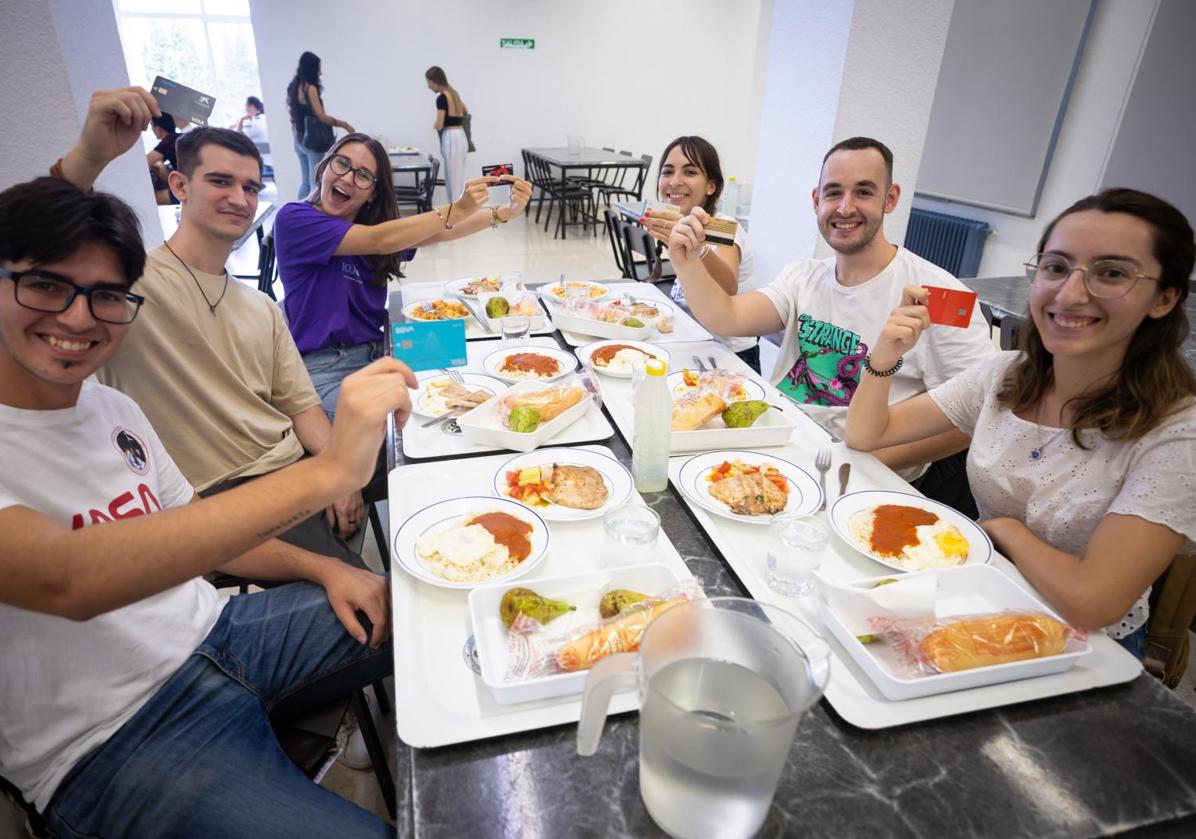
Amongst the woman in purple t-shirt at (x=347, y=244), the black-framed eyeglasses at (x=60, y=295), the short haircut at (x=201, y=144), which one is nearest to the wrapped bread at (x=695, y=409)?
the black-framed eyeglasses at (x=60, y=295)

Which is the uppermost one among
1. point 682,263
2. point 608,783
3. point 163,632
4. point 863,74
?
point 863,74

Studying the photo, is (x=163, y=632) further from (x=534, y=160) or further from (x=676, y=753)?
(x=534, y=160)

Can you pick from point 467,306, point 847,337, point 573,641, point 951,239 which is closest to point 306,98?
point 467,306

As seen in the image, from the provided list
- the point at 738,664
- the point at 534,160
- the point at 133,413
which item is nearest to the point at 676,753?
the point at 738,664

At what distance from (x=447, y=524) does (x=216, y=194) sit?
1.28m

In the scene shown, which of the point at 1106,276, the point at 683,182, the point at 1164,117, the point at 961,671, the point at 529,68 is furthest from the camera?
the point at 529,68

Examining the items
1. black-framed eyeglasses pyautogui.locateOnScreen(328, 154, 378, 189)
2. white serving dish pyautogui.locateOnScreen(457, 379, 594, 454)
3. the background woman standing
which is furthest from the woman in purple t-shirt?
the background woman standing

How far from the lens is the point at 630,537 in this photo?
3.76 feet

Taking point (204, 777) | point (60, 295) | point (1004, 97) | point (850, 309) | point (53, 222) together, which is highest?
point (1004, 97)

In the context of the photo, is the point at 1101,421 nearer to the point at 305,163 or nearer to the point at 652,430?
the point at 652,430

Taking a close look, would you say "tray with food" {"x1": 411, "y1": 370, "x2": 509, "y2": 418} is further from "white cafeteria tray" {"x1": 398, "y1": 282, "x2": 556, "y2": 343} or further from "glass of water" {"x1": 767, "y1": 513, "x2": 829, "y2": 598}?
"glass of water" {"x1": 767, "y1": 513, "x2": 829, "y2": 598}

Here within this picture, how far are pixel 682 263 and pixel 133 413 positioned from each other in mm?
1551

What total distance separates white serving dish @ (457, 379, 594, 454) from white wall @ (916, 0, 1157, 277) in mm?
5254

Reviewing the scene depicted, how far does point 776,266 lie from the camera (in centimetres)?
374
